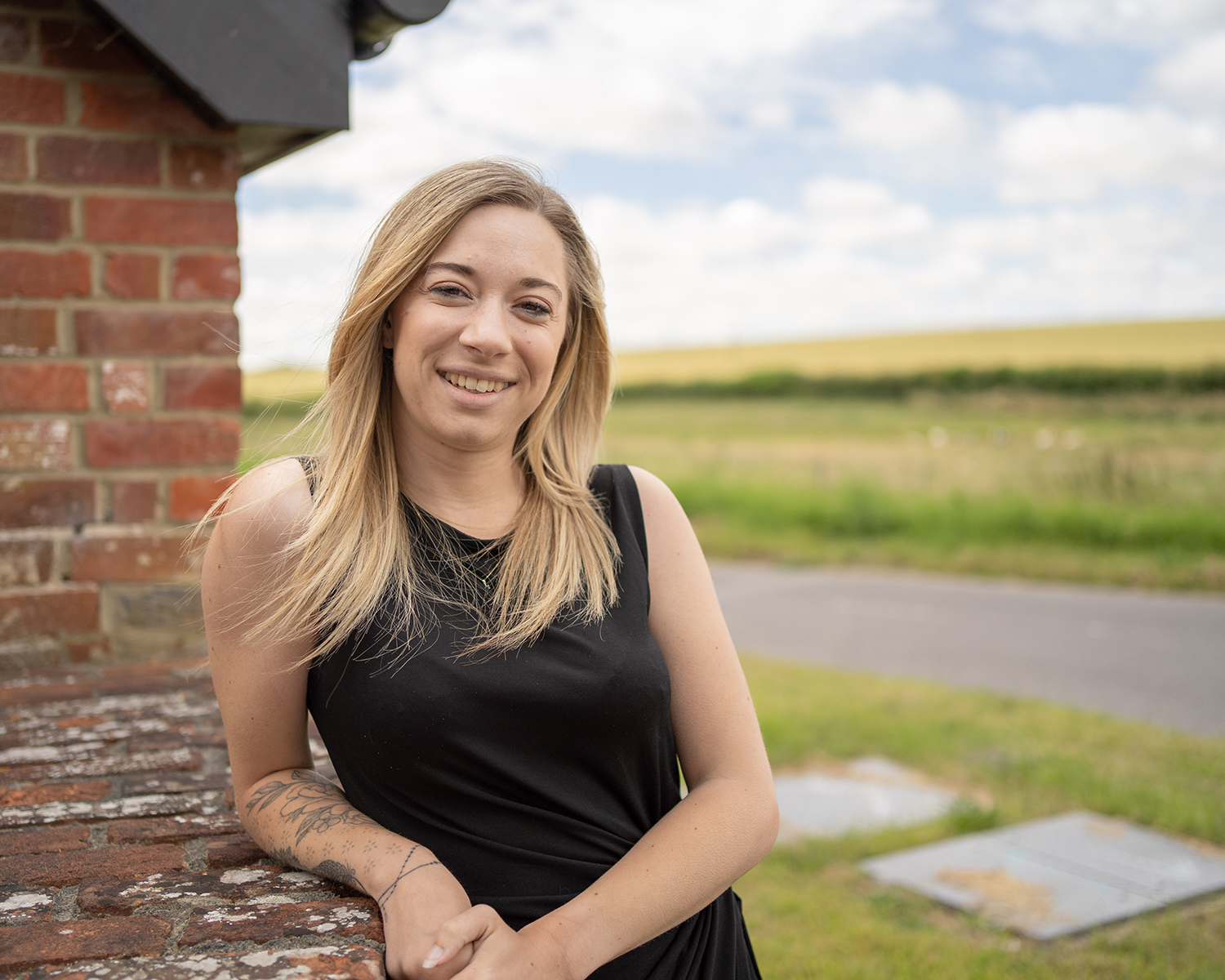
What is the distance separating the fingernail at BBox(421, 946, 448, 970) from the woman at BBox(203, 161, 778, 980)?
1.4 inches

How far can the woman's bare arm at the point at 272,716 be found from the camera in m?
1.46

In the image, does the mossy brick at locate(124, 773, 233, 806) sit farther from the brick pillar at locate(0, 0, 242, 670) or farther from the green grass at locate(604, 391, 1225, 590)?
the green grass at locate(604, 391, 1225, 590)

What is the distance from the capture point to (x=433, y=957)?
4.14ft

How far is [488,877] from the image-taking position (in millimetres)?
1514

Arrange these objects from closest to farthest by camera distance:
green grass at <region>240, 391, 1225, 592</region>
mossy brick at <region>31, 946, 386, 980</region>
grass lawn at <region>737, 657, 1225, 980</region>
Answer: mossy brick at <region>31, 946, 386, 980</region>
grass lawn at <region>737, 657, 1225, 980</region>
green grass at <region>240, 391, 1225, 592</region>

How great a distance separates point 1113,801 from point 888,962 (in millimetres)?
1631

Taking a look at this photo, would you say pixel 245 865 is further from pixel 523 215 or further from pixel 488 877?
pixel 523 215

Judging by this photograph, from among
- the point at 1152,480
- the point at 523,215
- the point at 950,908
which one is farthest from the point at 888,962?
the point at 1152,480

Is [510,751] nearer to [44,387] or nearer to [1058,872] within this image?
[44,387]

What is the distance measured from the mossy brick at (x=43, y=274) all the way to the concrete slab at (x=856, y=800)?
294 cm

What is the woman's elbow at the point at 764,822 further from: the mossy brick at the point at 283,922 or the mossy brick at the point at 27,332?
the mossy brick at the point at 27,332

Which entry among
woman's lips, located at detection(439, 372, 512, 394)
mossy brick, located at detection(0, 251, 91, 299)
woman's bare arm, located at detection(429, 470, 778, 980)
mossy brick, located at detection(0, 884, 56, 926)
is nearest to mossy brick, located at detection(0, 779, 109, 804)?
mossy brick, located at detection(0, 884, 56, 926)

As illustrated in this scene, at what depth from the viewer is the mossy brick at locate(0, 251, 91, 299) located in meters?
2.26

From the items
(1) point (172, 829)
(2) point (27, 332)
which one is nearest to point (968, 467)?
(2) point (27, 332)
